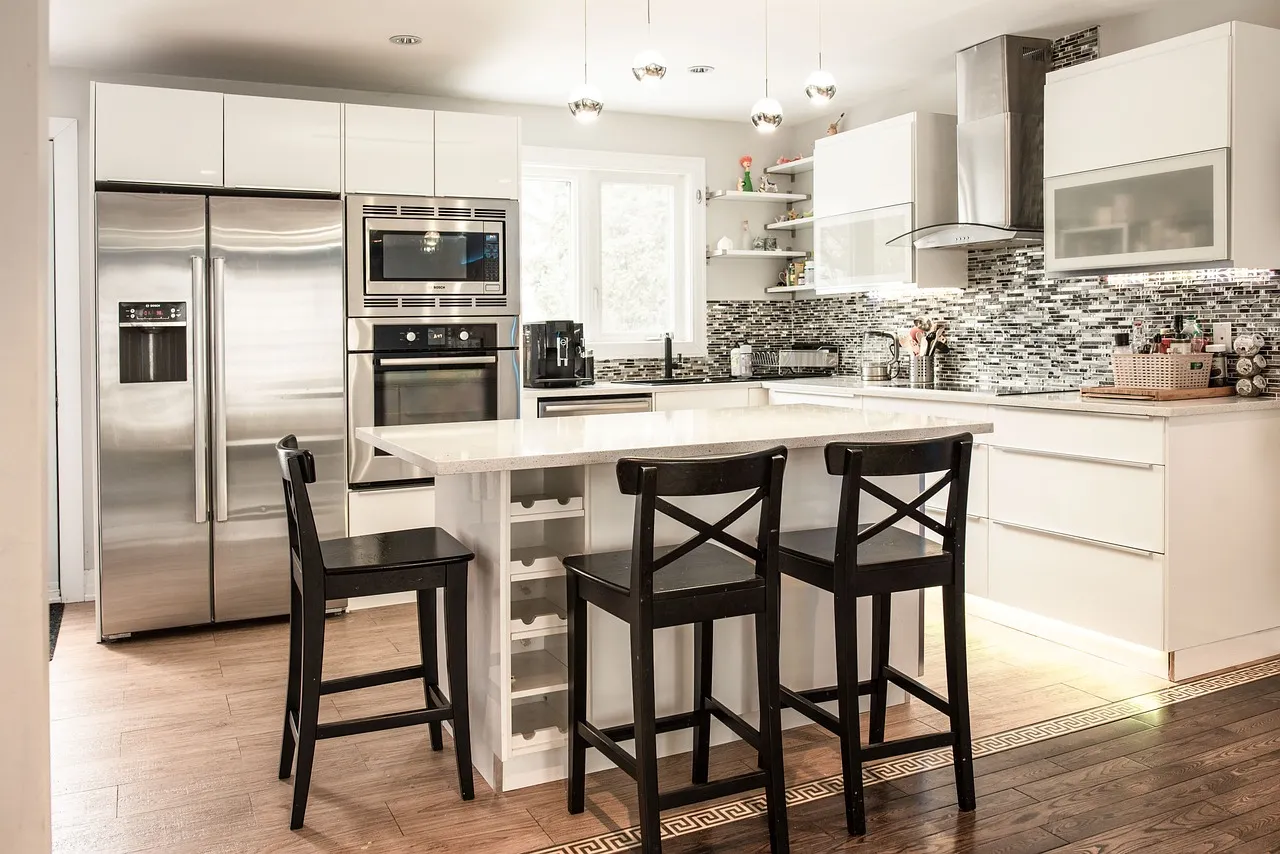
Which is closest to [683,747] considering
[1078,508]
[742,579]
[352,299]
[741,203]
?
[742,579]

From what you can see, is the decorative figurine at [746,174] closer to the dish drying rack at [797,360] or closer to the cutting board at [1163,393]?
the dish drying rack at [797,360]

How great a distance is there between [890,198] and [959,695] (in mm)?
3148

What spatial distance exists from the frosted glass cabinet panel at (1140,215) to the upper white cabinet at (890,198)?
82cm

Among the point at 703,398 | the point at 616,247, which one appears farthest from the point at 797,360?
the point at 616,247

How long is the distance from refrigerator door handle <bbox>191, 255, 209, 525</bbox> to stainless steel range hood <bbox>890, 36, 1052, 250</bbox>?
3.37 meters

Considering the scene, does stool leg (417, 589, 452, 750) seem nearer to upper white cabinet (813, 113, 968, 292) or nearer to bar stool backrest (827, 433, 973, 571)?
bar stool backrest (827, 433, 973, 571)

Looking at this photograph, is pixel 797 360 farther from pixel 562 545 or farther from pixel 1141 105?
pixel 562 545

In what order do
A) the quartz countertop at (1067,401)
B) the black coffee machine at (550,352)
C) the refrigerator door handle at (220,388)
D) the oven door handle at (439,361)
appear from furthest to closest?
the black coffee machine at (550,352) < the oven door handle at (439,361) < the refrigerator door handle at (220,388) < the quartz countertop at (1067,401)

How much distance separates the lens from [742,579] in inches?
94.2

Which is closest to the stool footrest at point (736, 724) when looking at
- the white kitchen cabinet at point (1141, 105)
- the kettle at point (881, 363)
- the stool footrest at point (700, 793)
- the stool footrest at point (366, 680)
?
the stool footrest at point (700, 793)

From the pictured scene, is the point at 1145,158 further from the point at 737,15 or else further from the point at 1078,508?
the point at 737,15

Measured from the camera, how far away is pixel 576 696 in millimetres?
2596

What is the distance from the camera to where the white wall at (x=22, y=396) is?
5.28ft

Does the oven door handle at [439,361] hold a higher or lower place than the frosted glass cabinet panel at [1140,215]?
lower
